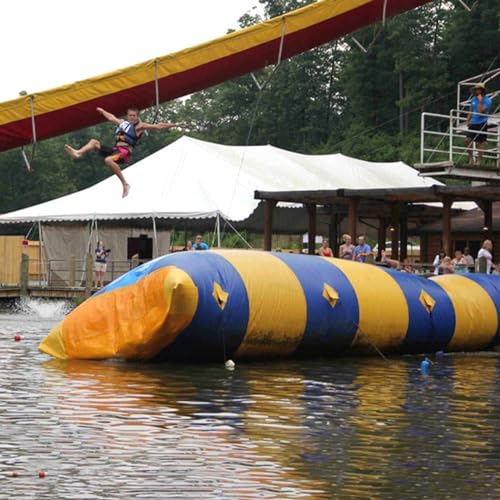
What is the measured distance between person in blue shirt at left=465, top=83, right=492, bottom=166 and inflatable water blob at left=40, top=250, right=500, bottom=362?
5455mm

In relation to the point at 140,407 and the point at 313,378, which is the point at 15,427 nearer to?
the point at 140,407

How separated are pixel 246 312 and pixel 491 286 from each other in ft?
22.1

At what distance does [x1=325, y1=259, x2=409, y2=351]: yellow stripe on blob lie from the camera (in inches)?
808

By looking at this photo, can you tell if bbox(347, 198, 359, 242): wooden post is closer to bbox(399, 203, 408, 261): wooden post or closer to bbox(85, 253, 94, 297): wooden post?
bbox(399, 203, 408, 261): wooden post

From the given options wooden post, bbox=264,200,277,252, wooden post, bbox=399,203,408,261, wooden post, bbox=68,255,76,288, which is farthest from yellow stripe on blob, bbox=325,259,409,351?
wooden post, bbox=399,203,408,261

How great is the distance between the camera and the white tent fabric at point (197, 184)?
36.6 m

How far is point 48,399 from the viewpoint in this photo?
46.3ft

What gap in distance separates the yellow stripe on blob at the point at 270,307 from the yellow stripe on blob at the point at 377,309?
130cm

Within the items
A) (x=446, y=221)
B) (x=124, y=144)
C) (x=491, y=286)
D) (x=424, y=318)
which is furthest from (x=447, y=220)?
(x=124, y=144)

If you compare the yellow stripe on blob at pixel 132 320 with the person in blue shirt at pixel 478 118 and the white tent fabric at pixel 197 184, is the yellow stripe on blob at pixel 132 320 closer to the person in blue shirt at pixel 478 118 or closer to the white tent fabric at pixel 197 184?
the person in blue shirt at pixel 478 118

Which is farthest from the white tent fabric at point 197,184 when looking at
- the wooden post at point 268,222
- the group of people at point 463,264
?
the group of people at point 463,264

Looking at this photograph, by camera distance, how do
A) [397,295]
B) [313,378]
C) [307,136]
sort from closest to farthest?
[313,378]
[397,295]
[307,136]

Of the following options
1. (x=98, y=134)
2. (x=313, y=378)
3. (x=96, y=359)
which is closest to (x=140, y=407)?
(x=313, y=378)

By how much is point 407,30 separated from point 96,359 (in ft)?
191
